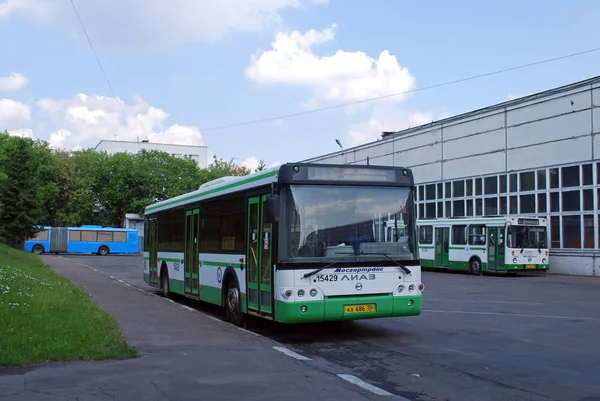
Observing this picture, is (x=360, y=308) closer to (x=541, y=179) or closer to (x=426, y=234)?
(x=426, y=234)

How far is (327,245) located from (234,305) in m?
3.00

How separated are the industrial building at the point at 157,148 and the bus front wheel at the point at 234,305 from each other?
329ft

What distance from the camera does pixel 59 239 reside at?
61219 millimetres

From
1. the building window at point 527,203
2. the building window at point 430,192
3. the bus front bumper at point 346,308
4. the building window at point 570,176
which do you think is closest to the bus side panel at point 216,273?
the bus front bumper at point 346,308

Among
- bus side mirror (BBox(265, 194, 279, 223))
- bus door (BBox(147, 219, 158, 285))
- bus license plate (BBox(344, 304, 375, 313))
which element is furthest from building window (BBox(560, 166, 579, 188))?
bus side mirror (BBox(265, 194, 279, 223))

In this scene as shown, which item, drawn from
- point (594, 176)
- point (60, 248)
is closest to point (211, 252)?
point (594, 176)

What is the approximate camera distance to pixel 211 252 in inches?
560

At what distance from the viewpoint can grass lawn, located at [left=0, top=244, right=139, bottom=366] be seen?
8562 mm

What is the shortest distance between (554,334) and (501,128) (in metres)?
28.9

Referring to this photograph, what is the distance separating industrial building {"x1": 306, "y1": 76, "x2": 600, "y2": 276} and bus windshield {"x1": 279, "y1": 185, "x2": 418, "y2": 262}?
2468cm

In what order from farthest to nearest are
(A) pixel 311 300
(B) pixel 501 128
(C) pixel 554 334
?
1. (B) pixel 501 128
2. (C) pixel 554 334
3. (A) pixel 311 300

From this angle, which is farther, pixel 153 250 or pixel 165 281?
pixel 153 250

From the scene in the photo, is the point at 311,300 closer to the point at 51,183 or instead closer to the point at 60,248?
the point at 60,248

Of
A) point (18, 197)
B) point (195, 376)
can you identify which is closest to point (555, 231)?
point (195, 376)
